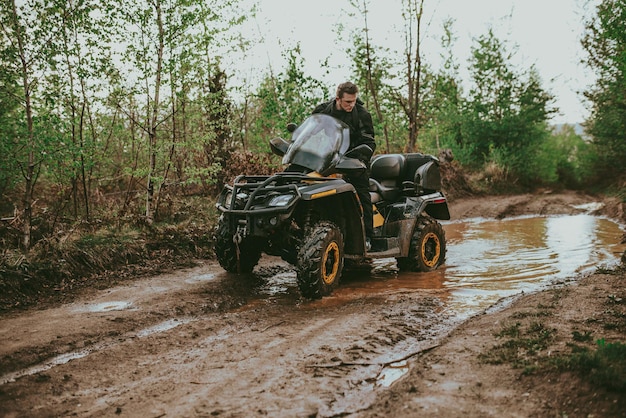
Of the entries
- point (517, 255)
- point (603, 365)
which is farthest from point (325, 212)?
point (517, 255)

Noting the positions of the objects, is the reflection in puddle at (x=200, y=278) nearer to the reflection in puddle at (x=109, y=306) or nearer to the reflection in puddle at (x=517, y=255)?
the reflection in puddle at (x=109, y=306)

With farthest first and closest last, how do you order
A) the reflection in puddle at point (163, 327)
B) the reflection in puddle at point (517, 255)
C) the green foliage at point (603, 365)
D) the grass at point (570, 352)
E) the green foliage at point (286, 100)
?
1. the green foliage at point (286, 100)
2. the reflection in puddle at point (517, 255)
3. the reflection in puddle at point (163, 327)
4. the grass at point (570, 352)
5. the green foliage at point (603, 365)

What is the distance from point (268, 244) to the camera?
6.43 m

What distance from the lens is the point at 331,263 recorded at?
19.5ft

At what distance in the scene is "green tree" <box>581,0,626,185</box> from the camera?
57.5 ft

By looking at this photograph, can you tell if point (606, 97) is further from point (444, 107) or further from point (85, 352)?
point (85, 352)

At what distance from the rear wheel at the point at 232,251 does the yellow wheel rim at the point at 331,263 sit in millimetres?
1040

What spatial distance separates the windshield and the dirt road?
61.4 inches

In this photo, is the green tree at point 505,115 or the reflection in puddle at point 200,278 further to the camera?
the green tree at point 505,115

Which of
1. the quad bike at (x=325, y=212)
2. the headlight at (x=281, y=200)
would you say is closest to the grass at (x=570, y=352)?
the quad bike at (x=325, y=212)

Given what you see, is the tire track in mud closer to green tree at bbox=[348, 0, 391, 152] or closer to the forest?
the forest

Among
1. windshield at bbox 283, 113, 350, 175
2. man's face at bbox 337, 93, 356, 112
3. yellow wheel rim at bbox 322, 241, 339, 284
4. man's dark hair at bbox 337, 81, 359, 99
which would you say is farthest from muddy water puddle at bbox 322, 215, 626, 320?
man's dark hair at bbox 337, 81, 359, 99

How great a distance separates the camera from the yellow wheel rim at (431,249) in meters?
7.76

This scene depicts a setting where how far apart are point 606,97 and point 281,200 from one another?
17462 millimetres
